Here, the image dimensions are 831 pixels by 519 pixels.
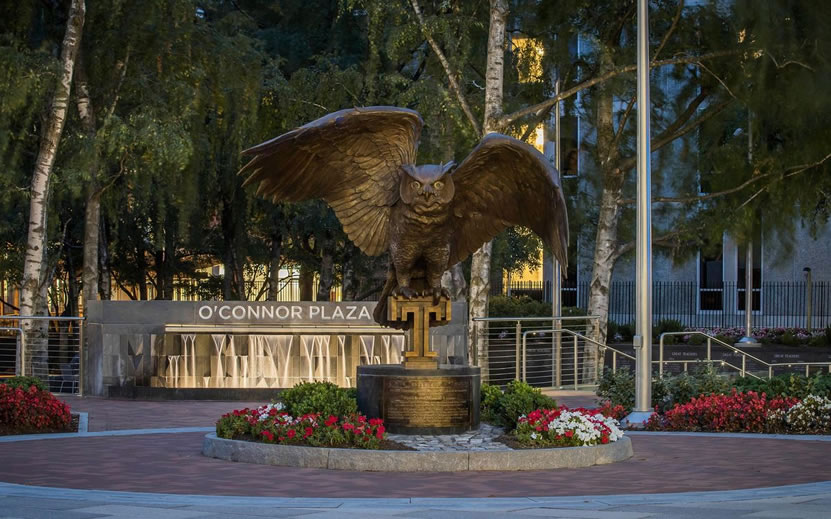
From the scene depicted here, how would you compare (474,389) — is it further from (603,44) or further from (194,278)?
(194,278)

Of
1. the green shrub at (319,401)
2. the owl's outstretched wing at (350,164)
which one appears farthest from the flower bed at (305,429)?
the owl's outstretched wing at (350,164)

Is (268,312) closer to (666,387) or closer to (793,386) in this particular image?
(666,387)

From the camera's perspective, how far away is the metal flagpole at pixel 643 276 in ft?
53.8

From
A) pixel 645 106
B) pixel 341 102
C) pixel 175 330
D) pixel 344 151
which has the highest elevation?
pixel 341 102

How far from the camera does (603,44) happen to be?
25.4 metres

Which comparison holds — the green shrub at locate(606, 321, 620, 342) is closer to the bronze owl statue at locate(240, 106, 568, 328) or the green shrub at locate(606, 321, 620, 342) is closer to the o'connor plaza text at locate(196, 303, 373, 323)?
the o'connor plaza text at locate(196, 303, 373, 323)

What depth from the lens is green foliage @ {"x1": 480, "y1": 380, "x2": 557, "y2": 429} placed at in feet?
46.8

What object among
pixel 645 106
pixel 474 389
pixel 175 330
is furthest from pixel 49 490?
pixel 175 330

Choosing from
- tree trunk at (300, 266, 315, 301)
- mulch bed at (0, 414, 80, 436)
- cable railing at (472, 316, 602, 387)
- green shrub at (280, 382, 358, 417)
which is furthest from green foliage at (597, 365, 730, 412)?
tree trunk at (300, 266, 315, 301)

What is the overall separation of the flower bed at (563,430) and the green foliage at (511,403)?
0.76 metres

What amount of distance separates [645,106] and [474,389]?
529 cm

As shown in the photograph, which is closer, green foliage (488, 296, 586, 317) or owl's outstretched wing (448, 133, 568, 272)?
owl's outstretched wing (448, 133, 568, 272)

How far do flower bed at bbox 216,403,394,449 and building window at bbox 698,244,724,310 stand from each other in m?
34.8

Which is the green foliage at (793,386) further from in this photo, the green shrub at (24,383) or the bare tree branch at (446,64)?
the green shrub at (24,383)
